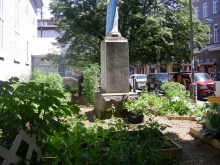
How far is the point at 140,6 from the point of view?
2089 centimetres

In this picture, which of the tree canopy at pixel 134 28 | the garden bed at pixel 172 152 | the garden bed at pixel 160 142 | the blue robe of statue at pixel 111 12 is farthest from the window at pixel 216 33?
the garden bed at pixel 172 152

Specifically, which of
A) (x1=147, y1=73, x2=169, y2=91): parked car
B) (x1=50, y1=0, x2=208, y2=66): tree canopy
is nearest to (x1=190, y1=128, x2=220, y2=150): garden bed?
(x1=50, y1=0, x2=208, y2=66): tree canopy

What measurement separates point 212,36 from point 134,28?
18887 millimetres

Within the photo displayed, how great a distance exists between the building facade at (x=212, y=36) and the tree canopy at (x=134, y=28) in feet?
46.3

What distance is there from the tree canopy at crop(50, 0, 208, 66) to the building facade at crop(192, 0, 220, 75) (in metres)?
14.1

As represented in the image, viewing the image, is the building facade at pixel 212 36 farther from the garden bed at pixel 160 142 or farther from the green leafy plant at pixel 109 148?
the green leafy plant at pixel 109 148

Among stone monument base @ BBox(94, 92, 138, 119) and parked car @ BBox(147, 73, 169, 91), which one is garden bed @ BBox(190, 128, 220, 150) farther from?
parked car @ BBox(147, 73, 169, 91)

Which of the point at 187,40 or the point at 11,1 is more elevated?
the point at 11,1

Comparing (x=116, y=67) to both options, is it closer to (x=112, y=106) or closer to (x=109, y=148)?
(x=112, y=106)

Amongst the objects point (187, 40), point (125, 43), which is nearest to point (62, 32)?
point (187, 40)

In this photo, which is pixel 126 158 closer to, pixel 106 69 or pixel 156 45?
pixel 106 69

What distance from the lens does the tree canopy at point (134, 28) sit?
20.0 m

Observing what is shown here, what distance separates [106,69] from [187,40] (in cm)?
1441

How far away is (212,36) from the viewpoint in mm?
36125
